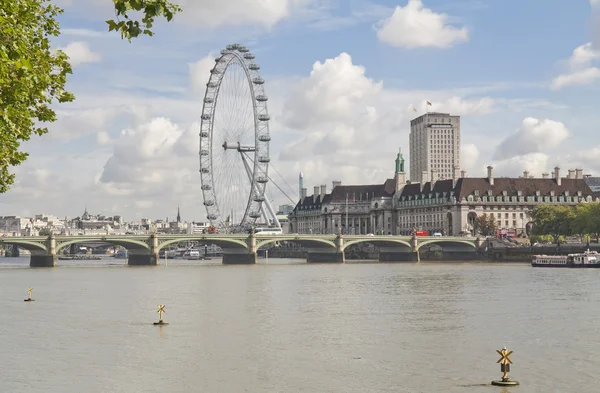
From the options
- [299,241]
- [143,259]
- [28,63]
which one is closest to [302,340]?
[28,63]

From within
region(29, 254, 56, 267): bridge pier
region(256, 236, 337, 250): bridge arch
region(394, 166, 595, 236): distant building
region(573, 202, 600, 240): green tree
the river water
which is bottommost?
the river water

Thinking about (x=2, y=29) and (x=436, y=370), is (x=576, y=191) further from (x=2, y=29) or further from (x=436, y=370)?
(x=2, y=29)

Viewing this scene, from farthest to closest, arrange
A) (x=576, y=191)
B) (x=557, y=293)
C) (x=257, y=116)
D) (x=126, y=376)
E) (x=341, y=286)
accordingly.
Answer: (x=576, y=191) → (x=257, y=116) → (x=341, y=286) → (x=557, y=293) → (x=126, y=376)

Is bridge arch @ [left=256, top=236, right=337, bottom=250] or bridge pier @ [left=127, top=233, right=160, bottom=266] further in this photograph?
bridge arch @ [left=256, top=236, right=337, bottom=250]

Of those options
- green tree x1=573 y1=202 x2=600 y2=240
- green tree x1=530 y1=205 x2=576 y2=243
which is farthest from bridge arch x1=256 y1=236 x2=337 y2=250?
green tree x1=573 y1=202 x2=600 y2=240

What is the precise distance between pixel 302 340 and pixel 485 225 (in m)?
112

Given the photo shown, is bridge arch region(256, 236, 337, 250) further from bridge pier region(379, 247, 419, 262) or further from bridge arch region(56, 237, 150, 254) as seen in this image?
bridge arch region(56, 237, 150, 254)

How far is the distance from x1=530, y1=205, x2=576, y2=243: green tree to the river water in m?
59.3

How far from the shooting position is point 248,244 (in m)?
110

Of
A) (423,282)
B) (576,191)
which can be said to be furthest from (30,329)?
(576,191)

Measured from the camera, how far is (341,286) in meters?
61.0

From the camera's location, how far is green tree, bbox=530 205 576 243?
113812 millimetres

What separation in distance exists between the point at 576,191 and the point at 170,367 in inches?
5113

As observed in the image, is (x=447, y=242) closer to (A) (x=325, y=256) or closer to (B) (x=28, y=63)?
(A) (x=325, y=256)
